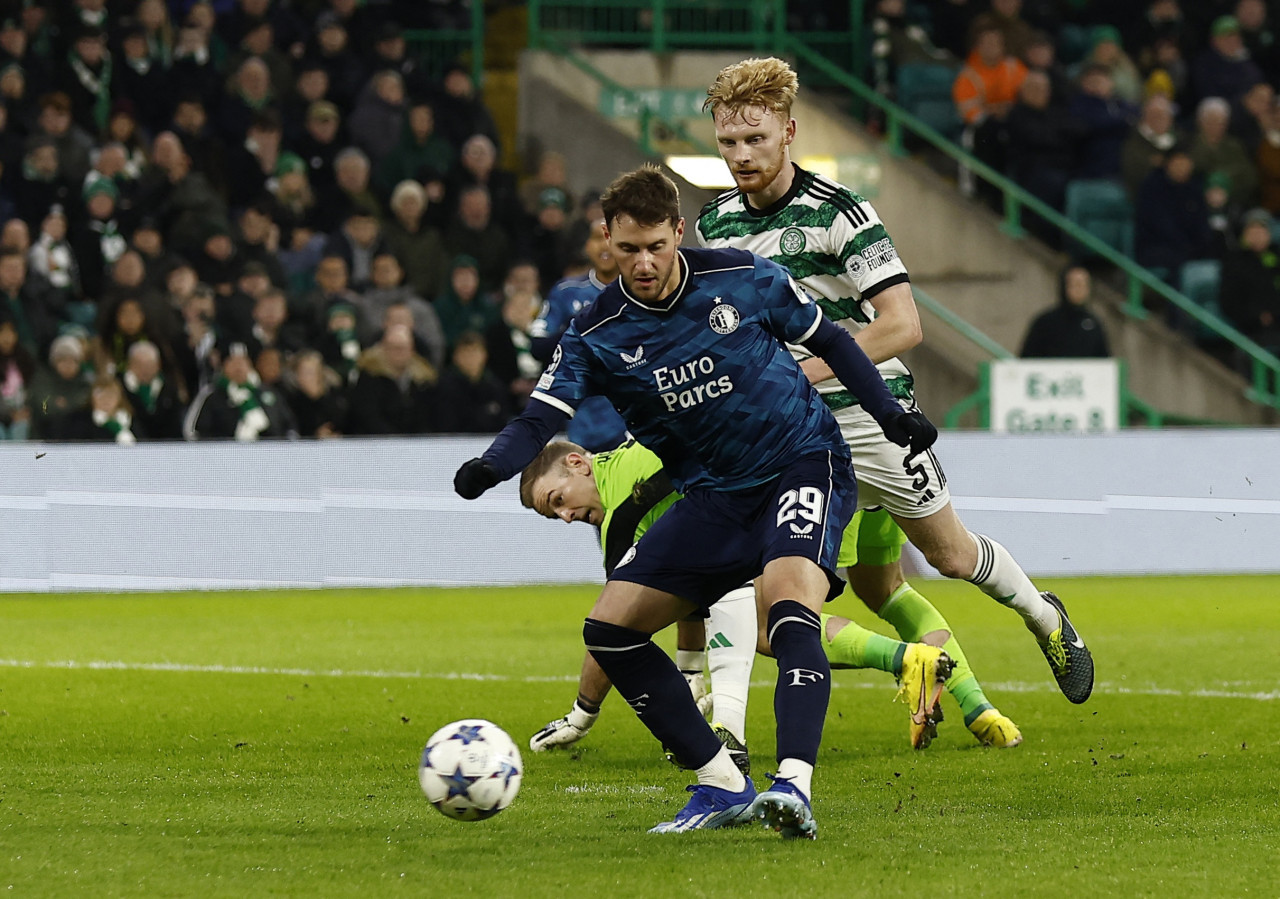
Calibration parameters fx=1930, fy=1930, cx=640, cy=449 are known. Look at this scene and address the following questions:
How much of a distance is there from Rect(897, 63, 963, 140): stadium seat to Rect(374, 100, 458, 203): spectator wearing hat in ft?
17.9

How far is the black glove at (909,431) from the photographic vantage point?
16.7 feet

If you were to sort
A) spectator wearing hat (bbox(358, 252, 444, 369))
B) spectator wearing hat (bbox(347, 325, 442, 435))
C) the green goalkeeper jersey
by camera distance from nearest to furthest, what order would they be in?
1. the green goalkeeper jersey
2. spectator wearing hat (bbox(347, 325, 442, 435))
3. spectator wearing hat (bbox(358, 252, 444, 369))

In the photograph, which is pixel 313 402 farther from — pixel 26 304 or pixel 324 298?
pixel 26 304

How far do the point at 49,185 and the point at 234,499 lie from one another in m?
3.75

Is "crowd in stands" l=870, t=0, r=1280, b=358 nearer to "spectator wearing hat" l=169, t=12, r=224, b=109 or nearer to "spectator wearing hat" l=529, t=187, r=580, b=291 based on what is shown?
"spectator wearing hat" l=529, t=187, r=580, b=291

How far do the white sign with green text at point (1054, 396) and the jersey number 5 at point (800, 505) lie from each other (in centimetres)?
1117

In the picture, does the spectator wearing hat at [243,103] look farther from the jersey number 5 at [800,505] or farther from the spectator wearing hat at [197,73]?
the jersey number 5 at [800,505]

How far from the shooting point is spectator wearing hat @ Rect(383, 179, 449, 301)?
1655 cm

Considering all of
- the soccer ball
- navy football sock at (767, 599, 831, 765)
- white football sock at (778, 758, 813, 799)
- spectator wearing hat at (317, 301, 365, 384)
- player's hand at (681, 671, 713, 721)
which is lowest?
spectator wearing hat at (317, 301, 365, 384)

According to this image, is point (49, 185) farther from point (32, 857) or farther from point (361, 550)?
point (32, 857)

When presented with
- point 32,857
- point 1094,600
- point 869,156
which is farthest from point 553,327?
point 869,156

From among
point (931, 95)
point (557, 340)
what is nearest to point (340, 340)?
point (557, 340)

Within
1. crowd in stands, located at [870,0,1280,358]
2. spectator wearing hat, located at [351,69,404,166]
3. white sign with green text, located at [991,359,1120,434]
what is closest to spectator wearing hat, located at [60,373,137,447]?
spectator wearing hat, located at [351,69,404,166]

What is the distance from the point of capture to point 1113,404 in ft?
53.3
